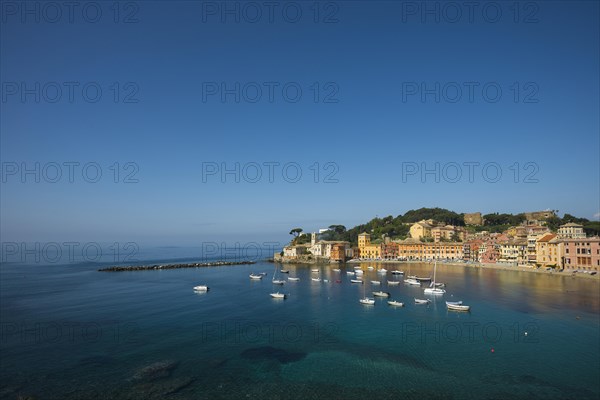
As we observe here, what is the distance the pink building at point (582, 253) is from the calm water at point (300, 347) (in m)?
16.0

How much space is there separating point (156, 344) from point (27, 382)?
21.9ft

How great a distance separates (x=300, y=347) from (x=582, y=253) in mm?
54239

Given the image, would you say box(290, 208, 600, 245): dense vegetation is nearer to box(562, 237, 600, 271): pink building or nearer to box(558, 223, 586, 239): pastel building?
box(558, 223, 586, 239): pastel building

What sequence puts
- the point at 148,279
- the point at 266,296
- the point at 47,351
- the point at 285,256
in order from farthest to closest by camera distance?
the point at 285,256, the point at 148,279, the point at 266,296, the point at 47,351

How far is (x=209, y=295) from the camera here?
41250mm

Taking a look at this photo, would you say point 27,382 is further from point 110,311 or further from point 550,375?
point 550,375

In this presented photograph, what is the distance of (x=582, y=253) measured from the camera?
174 ft

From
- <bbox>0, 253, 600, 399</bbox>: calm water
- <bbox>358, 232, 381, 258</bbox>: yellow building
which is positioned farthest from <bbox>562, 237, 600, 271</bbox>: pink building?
<bbox>358, 232, 381, 258</bbox>: yellow building

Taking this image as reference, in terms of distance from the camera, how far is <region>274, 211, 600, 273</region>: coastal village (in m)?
54.4

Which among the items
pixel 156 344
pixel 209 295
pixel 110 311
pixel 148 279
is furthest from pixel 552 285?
pixel 148 279

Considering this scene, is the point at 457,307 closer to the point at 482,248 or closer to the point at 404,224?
the point at 482,248

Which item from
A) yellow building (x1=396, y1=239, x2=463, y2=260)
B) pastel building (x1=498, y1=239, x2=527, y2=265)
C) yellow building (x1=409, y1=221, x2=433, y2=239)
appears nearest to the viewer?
pastel building (x1=498, y1=239, x2=527, y2=265)

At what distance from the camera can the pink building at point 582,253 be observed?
51.3 m

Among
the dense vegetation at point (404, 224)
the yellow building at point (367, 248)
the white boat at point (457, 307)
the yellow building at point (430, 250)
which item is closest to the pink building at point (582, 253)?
the yellow building at point (430, 250)
